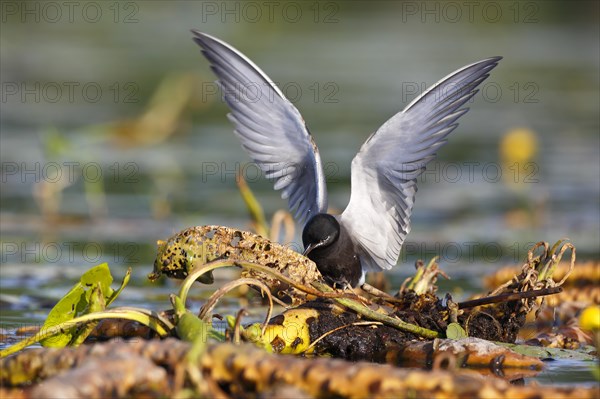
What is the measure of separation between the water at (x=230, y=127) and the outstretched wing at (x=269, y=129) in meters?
1.14

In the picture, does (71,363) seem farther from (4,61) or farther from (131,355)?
(4,61)

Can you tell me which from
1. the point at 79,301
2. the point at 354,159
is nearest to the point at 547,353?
the point at 354,159

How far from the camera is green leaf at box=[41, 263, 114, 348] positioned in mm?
4598

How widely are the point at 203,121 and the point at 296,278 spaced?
37.7 feet

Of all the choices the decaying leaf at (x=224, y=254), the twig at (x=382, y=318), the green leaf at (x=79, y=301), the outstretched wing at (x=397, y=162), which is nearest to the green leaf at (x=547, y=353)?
the twig at (x=382, y=318)

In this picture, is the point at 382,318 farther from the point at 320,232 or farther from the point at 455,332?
the point at 320,232

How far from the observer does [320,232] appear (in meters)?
6.26

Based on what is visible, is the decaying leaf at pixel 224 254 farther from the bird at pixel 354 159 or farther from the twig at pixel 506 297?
the bird at pixel 354 159

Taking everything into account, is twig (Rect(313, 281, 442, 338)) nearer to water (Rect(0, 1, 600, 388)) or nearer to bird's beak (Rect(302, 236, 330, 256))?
bird's beak (Rect(302, 236, 330, 256))

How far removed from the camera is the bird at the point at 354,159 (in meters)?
6.39

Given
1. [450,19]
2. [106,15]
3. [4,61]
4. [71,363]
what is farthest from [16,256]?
[450,19]

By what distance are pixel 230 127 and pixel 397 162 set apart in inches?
366

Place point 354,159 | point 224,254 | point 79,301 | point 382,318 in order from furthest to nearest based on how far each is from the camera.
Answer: point 354,159 < point 382,318 < point 224,254 < point 79,301

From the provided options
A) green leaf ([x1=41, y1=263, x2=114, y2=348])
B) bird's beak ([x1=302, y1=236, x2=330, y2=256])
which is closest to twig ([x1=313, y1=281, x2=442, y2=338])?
green leaf ([x1=41, y1=263, x2=114, y2=348])
